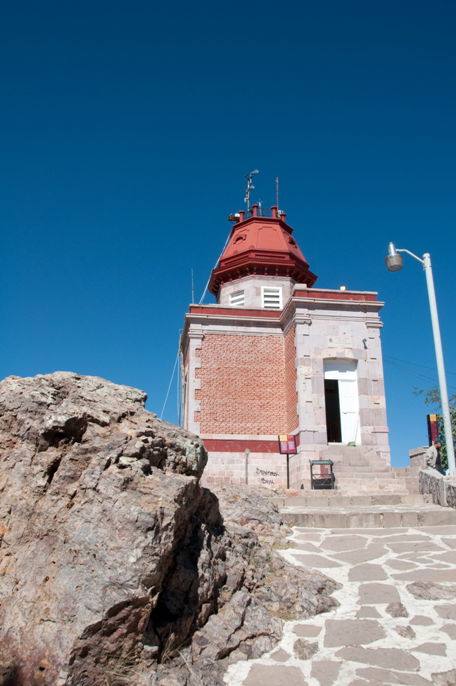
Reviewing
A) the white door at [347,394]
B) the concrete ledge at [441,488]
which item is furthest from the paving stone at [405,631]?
the white door at [347,394]

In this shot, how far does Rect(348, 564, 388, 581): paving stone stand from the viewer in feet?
23.0

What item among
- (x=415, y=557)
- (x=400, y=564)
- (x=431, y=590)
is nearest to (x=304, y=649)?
(x=431, y=590)

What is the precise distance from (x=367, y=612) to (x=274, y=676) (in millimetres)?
1698

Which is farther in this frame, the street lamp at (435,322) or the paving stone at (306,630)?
the street lamp at (435,322)

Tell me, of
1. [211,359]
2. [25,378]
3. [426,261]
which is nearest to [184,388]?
[211,359]

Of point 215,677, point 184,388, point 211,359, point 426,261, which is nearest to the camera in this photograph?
point 215,677

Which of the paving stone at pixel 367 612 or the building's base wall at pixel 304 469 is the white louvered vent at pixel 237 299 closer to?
the building's base wall at pixel 304 469

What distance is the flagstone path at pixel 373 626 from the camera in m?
4.70

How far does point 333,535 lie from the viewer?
362 inches

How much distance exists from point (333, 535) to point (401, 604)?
315cm

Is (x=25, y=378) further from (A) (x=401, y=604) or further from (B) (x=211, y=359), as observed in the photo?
(B) (x=211, y=359)

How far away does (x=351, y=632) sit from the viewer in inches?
217

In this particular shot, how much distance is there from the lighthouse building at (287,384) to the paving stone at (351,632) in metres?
11.0

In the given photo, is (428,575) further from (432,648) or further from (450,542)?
(432,648)
